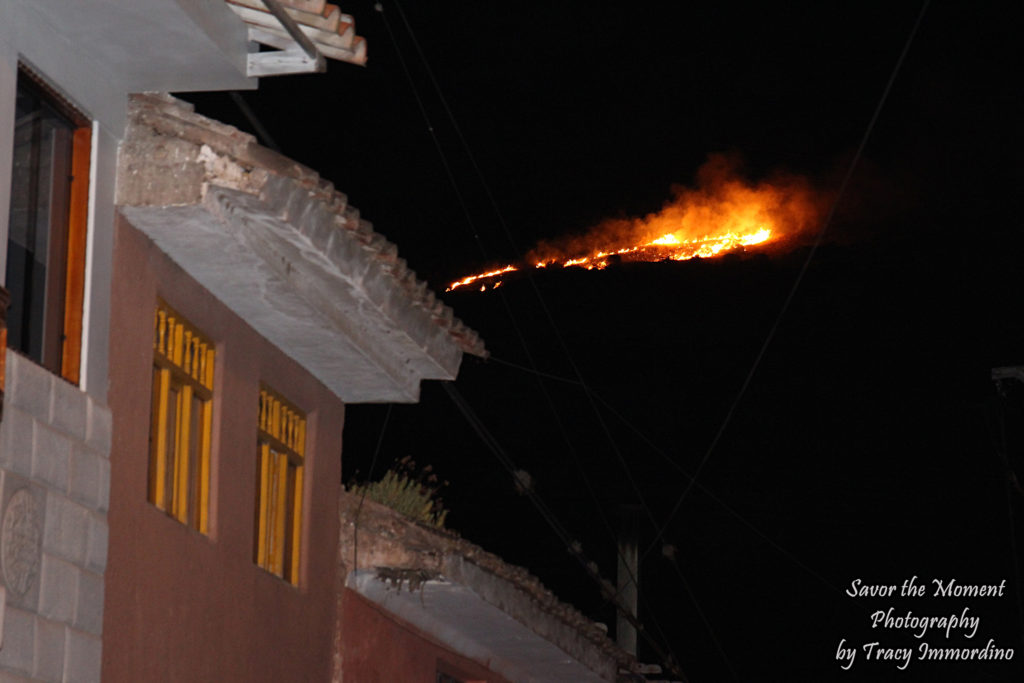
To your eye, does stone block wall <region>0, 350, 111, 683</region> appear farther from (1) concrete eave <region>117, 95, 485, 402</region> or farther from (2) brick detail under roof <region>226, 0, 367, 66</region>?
(2) brick detail under roof <region>226, 0, 367, 66</region>

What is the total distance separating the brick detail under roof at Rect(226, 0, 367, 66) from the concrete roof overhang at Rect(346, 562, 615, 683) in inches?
219

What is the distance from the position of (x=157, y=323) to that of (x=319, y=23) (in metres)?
2.05

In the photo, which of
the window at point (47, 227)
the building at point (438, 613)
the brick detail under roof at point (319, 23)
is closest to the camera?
the window at point (47, 227)

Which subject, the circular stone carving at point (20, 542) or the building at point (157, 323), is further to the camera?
the building at point (157, 323)

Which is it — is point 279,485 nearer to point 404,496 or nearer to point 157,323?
point 157,323

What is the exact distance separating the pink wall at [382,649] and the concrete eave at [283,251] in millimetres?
2031

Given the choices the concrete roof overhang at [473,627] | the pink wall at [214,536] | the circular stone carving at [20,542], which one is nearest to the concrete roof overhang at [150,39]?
the pink wall at [214,536]

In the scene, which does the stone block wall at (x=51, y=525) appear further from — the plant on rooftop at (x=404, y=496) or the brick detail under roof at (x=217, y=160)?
the plant on rooftop at (x=404, y=496)

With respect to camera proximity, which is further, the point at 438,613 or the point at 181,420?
the point at 438,613

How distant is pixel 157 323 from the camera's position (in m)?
9.49

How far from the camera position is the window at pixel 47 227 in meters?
7.93

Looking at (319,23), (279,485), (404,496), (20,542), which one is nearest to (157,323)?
(319,23)

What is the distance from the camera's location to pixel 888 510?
120 feet

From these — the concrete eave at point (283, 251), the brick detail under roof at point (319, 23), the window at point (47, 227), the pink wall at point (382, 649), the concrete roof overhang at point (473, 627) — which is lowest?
the pink wall at point (382, 649)
